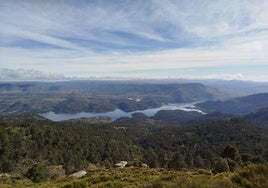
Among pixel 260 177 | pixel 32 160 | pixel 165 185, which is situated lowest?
pixel 32 160

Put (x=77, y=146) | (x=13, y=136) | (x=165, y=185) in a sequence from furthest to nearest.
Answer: (x=77, y=146) → (x=13, y=136) → (x=165, y=185)

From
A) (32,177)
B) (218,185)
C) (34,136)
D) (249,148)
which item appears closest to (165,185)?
(218,185)

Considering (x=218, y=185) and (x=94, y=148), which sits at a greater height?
(x=218, y=185)

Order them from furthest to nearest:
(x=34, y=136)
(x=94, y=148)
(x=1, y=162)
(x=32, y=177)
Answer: (x=94, y=148)
(x=34, y=136)
(x=1, y=162)
(x=32, y=177)

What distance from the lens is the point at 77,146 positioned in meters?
107

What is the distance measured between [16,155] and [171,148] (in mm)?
115282

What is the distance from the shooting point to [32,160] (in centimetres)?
7644

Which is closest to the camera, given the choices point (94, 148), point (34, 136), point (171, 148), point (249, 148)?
point (34, 136)

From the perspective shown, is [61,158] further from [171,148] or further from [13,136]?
[171,148]

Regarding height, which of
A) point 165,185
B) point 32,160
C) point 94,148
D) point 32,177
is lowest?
point 94,148

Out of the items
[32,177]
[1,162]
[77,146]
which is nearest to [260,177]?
[32,177]

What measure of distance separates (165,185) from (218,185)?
304cm

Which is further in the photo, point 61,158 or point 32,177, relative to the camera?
point 61,158

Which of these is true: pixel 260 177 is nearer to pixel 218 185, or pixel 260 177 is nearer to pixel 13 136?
pixel 218 185
